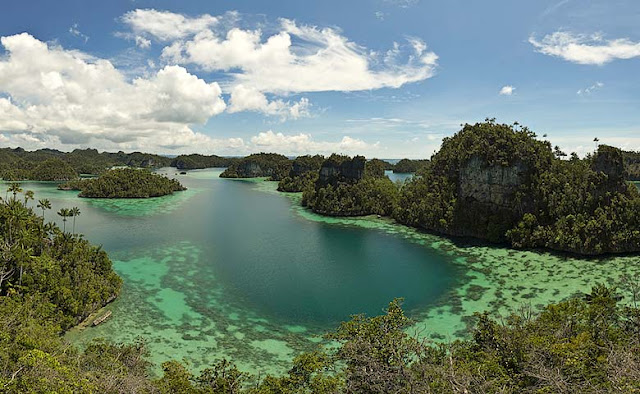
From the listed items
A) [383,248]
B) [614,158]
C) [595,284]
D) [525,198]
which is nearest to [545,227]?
[525,198]

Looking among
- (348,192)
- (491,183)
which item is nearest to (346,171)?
(348,192)

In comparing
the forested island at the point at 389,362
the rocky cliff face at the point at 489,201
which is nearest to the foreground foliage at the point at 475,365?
the forested island at the point at 389,362

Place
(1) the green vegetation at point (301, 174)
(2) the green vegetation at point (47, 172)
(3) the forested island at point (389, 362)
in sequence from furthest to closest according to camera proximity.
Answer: (2) the green vegetation at point (47, 172)
(1) the green vegetation at point (301, 174)
(3) the forested island at point (389, 362)

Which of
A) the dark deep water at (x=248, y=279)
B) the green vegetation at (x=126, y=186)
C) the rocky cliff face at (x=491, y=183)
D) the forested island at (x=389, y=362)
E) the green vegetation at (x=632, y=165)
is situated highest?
the green vegetation at (x=632, y=165)

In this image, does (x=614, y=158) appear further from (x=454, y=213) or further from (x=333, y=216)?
(x=333, y=216)

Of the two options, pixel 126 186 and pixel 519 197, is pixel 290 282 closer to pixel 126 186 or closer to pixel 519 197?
pixel 519 197

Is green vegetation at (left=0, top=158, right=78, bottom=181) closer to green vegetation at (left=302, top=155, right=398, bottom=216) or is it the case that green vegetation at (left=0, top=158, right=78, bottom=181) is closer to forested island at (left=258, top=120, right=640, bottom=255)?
green vegetation at (left=302, top=155, right=398, bottom=216)

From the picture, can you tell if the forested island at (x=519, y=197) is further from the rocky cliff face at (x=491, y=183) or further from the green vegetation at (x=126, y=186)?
the green vegetation at (x=126, y=186)

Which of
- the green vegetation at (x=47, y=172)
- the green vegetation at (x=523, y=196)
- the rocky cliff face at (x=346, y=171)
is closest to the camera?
the green vegetation at (x=523, y=196)
